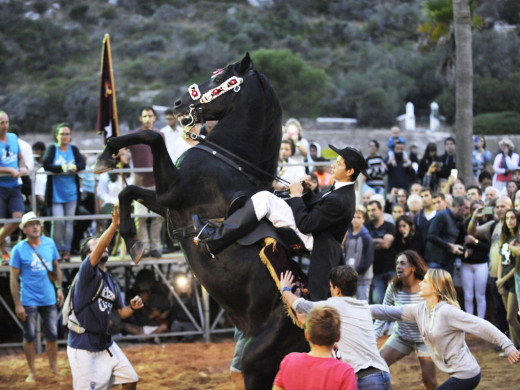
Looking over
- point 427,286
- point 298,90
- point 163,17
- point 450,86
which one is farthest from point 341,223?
point 163,17

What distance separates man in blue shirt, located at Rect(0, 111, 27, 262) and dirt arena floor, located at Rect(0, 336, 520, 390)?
73.0 inches

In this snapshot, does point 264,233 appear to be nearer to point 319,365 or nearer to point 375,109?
point 319,365

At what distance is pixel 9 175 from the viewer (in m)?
10.0

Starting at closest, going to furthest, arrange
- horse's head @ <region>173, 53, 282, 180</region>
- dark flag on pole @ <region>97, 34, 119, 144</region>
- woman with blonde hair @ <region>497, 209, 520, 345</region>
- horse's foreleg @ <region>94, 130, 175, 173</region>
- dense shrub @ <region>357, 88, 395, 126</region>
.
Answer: horse's foreleg @ <region>94, 130, 175, 173</region>
horse's head @ <region>173, 53, 282, 180</region>
woman with blonde hair @ <region>497, 209, 520, 345</region>
dark flag on pole @ <region>97, 34, 119, 144</region>
dense shrub @ <region>357, 88, 395, 126</region>

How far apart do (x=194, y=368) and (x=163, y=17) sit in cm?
4637

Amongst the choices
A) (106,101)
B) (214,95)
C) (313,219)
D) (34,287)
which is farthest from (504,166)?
(313,219)

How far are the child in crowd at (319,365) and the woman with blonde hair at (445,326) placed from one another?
1.97 meters

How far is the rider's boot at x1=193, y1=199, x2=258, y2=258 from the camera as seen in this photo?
18.5ft

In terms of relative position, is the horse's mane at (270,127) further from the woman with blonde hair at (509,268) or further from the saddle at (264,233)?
the woman with blonde hair at (509,268)

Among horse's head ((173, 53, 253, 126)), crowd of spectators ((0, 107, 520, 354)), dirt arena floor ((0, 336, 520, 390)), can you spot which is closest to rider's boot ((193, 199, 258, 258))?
horse's head ((173, 53, 253, 126))

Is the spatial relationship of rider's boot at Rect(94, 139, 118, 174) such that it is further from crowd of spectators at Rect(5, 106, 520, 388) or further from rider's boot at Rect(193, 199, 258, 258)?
crowd of spectators at Rect(5, 106, 520, 388)

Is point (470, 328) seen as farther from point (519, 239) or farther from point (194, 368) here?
point (194, 368)

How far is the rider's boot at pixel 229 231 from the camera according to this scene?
5.64 metres

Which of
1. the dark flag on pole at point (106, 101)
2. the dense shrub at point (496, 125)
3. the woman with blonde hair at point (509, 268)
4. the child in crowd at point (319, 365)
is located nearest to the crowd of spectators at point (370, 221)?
the woman with blonde hair at point (509, 268)
